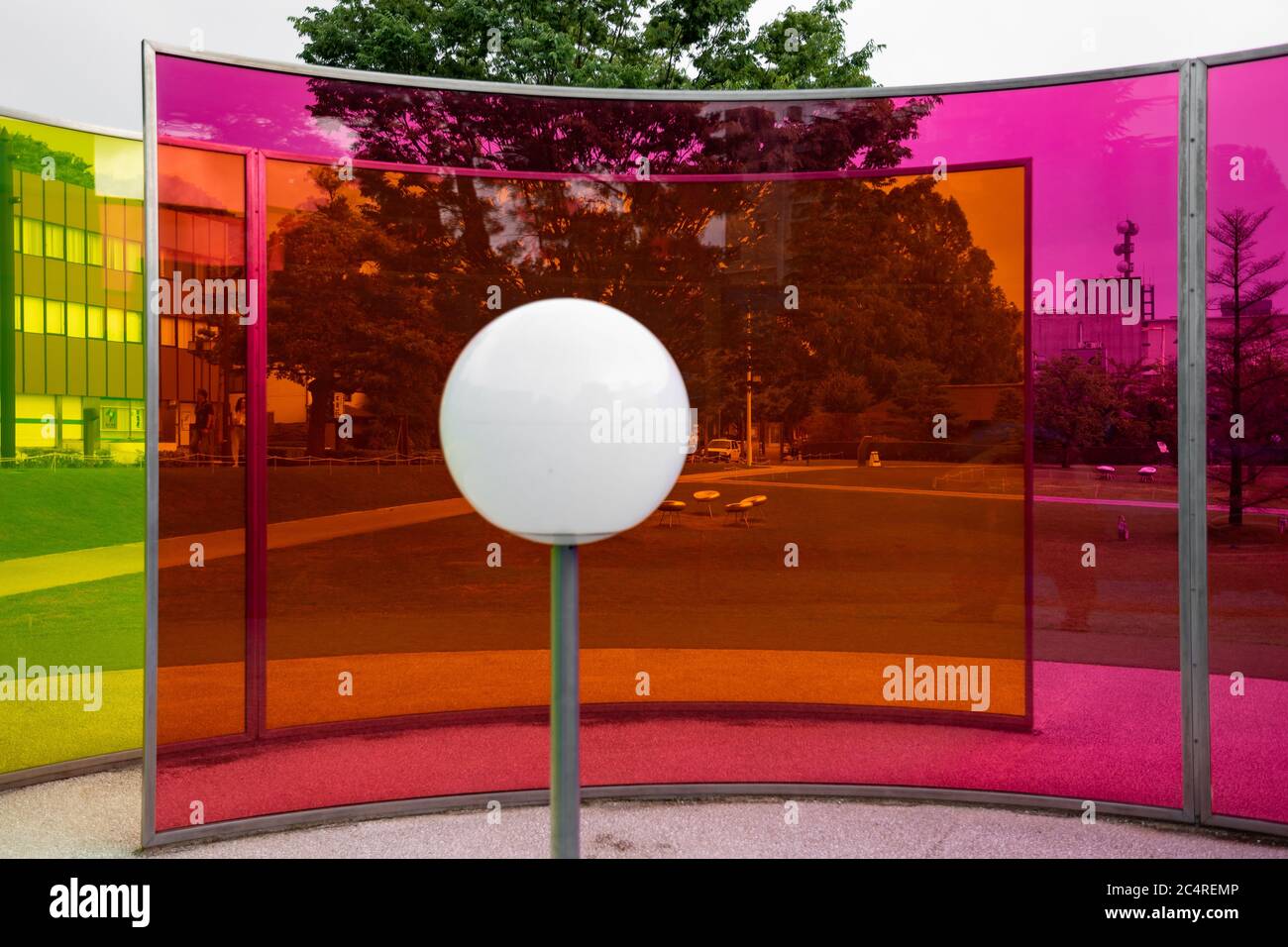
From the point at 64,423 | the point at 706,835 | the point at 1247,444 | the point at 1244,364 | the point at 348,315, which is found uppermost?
the point at 348,315

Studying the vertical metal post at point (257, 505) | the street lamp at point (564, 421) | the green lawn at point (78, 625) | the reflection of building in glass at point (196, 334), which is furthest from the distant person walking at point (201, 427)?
the street lamp at point (564, 421)

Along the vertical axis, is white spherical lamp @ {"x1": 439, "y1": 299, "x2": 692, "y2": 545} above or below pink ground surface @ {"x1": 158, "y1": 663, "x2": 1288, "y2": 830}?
above

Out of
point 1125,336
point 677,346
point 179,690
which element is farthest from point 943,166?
point 179,690

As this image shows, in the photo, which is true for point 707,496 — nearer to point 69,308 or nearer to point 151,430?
point 151,430

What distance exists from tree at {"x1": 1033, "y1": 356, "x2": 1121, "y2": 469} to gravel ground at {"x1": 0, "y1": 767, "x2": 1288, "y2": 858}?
4.82ft

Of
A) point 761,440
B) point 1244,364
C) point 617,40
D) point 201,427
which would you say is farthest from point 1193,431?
point 617,40

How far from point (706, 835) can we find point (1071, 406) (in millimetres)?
2262

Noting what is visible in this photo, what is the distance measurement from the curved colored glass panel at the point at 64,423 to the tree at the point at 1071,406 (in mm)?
3930

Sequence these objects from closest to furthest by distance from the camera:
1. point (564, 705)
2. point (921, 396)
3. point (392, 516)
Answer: point (564, 705) < point (392, 516) < point (921, 396)

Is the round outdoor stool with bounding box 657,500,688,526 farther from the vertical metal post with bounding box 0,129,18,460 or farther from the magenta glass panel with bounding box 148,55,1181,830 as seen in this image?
the vertical metal post with bounding box 0,129,18,460

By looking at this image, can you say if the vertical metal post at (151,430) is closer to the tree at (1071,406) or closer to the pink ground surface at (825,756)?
the pink ground surface at (825,756)

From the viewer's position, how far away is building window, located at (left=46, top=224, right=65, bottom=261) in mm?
4832

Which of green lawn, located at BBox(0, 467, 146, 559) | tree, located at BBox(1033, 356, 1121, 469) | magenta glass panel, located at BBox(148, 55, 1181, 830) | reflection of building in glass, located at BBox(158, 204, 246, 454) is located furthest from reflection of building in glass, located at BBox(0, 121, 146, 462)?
tree, located at BBox(1033, 356, 1121, 469)

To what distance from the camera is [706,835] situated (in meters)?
3.94
